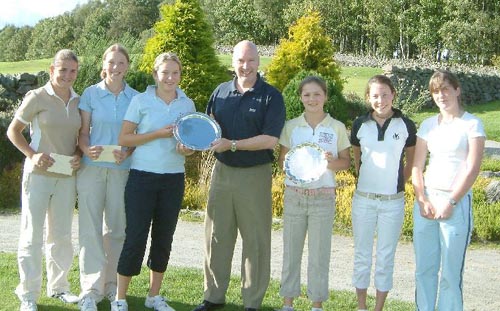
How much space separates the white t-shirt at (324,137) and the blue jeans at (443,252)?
72cm

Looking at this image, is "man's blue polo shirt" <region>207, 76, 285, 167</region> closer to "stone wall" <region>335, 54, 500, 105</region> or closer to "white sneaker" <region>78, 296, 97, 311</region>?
"white sneaker" <region>78, 296, 97, 311</region>

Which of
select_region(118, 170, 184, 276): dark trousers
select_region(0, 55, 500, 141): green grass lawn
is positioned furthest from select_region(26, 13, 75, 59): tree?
select_region(118, 170, 184, 276): dark trousers

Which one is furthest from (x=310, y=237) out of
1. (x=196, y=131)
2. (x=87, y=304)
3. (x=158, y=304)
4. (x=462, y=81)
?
(x=462, y=81)

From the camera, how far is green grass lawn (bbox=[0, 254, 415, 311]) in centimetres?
530

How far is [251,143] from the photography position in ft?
15.6

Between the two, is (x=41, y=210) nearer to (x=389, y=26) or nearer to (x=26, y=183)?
(x=26, y=183)

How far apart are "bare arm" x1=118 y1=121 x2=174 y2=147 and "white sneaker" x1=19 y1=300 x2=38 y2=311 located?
4.74 ft

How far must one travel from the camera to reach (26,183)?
4887 mm

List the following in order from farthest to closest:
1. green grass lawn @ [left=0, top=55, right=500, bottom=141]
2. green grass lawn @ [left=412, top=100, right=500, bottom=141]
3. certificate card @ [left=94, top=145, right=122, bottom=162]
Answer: green grass lawn @ [left=0, top=55, right=500, bottom=141], green grass lawn @ [left=412, top=100, right=500, bottom=141], certificate card @ [left=94, top=145, right=122, bottom=162]

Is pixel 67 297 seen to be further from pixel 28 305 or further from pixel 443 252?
pixel 443 252

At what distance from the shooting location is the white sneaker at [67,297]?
5.24 m

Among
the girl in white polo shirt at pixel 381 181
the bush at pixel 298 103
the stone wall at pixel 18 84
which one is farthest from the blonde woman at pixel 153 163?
the stone wall at pixel 18 84

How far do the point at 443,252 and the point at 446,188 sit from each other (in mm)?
471

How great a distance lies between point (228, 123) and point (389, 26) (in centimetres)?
4953
